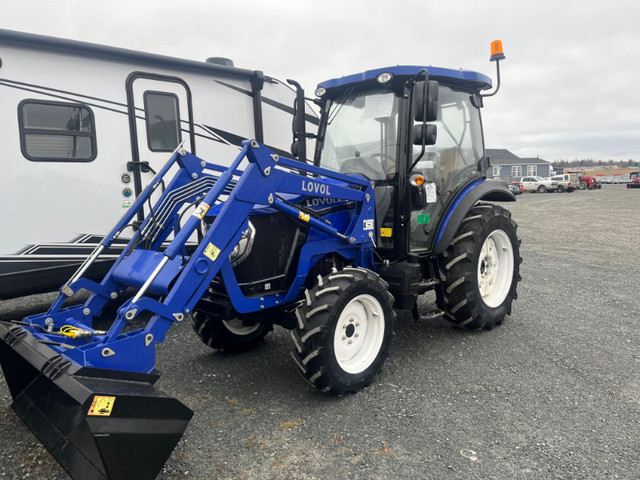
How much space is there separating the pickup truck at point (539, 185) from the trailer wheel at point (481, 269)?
36794 mm

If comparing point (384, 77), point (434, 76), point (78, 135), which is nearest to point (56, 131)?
point (78, 135)

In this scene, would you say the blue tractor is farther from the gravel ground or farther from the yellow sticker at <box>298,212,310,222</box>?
the gravel ground

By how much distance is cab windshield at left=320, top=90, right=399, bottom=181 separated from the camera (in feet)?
13.5

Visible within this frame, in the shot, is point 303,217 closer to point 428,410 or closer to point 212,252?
point 212,252

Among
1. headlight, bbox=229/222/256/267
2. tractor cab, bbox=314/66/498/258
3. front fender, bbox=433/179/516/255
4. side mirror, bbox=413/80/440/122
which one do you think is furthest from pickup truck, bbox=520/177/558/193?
headlight, bbox=229/222/256/267

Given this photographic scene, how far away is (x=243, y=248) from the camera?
11.5 feet

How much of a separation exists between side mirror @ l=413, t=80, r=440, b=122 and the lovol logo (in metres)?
0.91

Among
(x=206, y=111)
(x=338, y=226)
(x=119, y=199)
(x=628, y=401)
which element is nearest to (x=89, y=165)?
(x=119, y=199)

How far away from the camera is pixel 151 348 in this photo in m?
2.73

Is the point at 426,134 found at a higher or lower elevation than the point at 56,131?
lower

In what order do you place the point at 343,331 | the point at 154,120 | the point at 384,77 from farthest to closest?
the point at 154,120 → the point at 384,77 → the point at 343,331

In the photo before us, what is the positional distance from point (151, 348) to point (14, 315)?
3995 mm

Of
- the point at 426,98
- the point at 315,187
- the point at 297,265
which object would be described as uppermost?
the point at 426,98

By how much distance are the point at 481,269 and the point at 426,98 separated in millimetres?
2060
